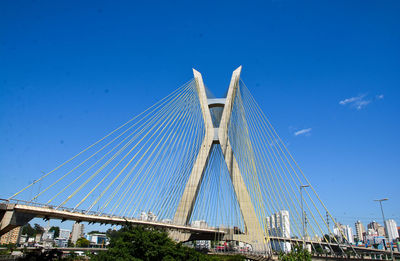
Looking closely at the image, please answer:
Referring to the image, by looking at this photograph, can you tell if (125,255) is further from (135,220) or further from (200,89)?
(200,89)

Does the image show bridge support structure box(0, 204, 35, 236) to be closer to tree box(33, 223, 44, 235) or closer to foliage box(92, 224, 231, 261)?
foliage box(92, 224, 231, 261)

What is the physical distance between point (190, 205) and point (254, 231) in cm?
656

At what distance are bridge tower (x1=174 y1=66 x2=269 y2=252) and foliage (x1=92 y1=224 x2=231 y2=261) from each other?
34.4ft

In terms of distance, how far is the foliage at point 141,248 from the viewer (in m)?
15.8

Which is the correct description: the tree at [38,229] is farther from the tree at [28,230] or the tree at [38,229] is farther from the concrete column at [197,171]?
the concrete column at [197,171]

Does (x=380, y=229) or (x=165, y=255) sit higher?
(x=380, y=229)

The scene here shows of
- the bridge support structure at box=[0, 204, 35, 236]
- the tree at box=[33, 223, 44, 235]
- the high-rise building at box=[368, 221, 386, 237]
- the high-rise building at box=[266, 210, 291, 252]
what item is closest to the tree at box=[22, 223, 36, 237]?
the tree at box=[33, 223, 44, 235]

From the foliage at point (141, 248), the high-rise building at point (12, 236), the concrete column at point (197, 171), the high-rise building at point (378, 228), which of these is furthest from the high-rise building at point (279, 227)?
the high-rise building at point (378, 228)

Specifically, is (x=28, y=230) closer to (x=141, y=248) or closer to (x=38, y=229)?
(x=38, y=229)

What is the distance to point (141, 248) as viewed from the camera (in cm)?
1628

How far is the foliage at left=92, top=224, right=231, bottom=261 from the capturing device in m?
15.8

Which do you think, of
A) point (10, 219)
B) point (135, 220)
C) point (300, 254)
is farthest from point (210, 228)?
point (10, 219)

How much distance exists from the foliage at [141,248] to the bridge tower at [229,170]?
10496 mm

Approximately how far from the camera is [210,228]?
34656mm
